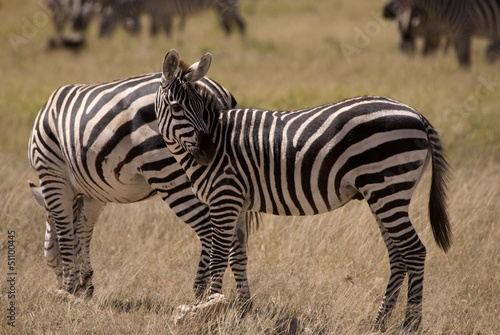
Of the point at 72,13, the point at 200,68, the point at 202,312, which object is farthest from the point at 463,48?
the point at 72,13

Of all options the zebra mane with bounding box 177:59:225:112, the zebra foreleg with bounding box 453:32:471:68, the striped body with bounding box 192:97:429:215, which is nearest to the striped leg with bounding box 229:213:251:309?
the striped body with bounding box 192:97:429:215

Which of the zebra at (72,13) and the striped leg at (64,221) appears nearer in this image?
the striped leg at (64,221)

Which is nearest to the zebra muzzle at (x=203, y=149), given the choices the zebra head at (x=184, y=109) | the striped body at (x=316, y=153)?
the zebra head at (x=184, y=109)

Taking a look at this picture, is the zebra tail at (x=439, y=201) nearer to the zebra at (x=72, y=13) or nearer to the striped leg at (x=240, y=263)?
the striped leg at (x=240, y=263)

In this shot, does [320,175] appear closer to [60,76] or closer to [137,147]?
[137,147]

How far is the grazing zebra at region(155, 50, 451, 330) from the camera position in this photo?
4.50 m

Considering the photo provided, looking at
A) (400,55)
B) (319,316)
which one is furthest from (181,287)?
(400,55)

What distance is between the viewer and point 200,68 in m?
4.79

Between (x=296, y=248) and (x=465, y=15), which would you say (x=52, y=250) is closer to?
(x=296, y=248)

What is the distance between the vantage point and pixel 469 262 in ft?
19.7

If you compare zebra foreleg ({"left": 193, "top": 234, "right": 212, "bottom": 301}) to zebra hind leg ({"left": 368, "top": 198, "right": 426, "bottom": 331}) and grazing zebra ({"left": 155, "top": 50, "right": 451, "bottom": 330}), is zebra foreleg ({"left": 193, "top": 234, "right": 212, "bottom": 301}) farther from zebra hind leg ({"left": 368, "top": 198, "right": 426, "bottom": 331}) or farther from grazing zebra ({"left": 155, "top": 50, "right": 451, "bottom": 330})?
zebra hind leg ({"left": 368, "top": 198, "right": 426, "bottom": 331})

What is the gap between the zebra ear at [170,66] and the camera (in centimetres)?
465

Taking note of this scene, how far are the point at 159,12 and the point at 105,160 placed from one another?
58.0 ft

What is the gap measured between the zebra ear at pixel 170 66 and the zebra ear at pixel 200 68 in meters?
0.13
